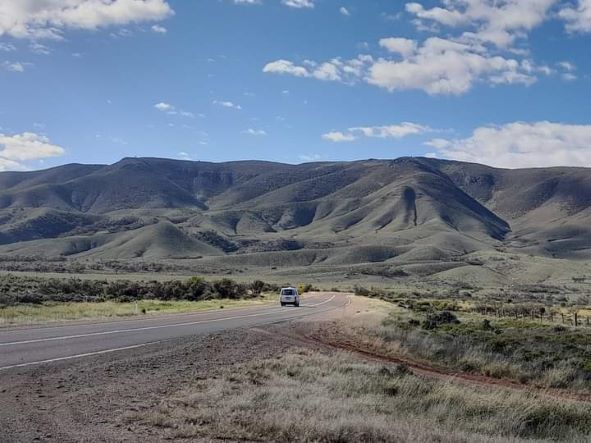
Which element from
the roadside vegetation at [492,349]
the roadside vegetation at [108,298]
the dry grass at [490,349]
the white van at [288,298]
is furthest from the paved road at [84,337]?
the white van at [288,298]

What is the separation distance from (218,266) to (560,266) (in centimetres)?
7808

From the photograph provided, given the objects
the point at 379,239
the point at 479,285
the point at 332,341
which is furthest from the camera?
the point at 379,239

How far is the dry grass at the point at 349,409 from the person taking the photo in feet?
28.6

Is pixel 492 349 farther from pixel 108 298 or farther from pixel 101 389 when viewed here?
pixel 108 298

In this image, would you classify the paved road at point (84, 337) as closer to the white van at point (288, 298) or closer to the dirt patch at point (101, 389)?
the dirt patch at point (101, 389)

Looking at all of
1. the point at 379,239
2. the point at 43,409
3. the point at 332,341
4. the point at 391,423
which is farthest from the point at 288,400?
the point at 379,239

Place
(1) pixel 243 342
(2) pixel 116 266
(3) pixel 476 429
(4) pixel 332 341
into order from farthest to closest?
(2) pixel 116 266
(4) pixel 332 341
(1) pixel 243 342
(3) pixel 476 429

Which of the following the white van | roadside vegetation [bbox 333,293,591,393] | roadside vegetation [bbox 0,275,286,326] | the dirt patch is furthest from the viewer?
the white van

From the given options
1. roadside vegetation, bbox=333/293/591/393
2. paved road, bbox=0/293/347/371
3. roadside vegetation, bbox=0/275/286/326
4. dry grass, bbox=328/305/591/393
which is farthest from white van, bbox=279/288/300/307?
paved road, bbox=0/293/347/371

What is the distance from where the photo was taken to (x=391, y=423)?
31.2ft

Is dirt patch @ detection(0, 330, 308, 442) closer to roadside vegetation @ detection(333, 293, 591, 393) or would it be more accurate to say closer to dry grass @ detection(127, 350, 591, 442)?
dry grass @ detection(127, 350, 591, 442)

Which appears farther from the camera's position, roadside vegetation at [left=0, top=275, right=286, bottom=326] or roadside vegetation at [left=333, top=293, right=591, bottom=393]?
roadside vegetation at [left=0, top=275, right=286, bottom=326]

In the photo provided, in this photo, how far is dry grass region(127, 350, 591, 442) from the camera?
870 centimetres

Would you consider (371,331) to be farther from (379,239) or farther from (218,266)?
(379,239)
